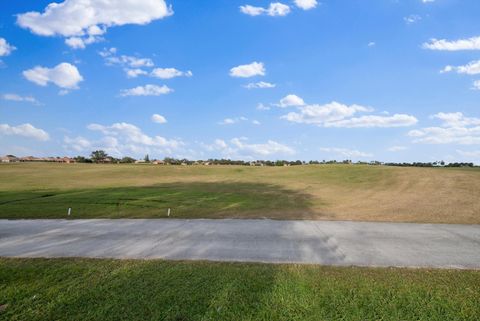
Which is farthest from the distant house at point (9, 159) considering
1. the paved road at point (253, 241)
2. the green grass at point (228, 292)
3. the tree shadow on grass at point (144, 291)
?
the tree shadow on grass at point (144, 291)

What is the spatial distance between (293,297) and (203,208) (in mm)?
10297

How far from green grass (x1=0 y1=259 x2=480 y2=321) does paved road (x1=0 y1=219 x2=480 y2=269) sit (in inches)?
31.7

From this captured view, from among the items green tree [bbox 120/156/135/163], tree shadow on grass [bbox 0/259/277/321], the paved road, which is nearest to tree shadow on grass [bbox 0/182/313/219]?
the paved road

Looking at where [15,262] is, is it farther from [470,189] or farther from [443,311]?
[470,189]

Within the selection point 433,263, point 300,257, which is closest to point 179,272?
point 300,257

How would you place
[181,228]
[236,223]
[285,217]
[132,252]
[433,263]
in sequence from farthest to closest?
[285,217], [236,223], [181,228], [132,252], [433,263]


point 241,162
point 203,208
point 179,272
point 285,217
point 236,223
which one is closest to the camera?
point 179,272

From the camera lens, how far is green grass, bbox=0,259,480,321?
5.02m

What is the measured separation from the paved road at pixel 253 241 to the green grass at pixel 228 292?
2.64 ft

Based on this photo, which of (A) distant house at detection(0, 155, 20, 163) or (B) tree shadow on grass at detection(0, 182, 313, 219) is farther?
(A) distant house at detection(0, 155, 20, 163)

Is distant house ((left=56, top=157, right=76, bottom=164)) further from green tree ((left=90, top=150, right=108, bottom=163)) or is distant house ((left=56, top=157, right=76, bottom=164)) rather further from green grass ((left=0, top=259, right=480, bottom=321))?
A: green grass ((left=0, top=259, right=480, bottom=321))

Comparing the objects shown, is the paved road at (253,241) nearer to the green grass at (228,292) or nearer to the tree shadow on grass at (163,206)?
the green grass at (228,292)

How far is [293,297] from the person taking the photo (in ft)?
18.1

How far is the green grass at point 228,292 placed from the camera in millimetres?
5020
